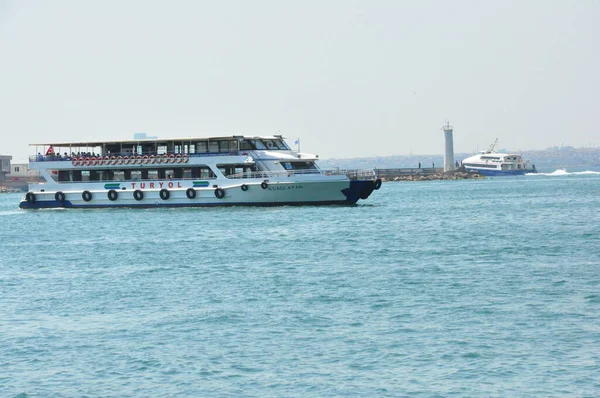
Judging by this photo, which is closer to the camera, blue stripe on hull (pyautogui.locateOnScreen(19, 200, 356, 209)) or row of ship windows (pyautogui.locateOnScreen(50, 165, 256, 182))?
blue stripe on hull (pyautogui.locateOnScreen(19, 200, 356, 209))

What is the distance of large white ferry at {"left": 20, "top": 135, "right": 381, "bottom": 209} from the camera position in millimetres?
68438

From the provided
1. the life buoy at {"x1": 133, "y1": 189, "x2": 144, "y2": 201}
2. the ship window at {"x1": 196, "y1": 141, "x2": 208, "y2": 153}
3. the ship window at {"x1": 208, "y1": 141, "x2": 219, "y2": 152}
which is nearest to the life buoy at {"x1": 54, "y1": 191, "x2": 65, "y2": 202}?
the life buoy at {"x1": 133, "y1": 189, "x2": 144, "y2": 201}

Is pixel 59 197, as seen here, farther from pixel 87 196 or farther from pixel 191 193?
pixel 191 193

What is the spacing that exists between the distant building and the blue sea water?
5176 inches

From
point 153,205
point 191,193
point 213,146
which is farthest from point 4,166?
point 191,193

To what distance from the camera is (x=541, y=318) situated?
81.8 ft

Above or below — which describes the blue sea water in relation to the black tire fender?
below

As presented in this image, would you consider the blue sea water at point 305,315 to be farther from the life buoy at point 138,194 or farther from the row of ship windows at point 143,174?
the life buoy at point 138,194

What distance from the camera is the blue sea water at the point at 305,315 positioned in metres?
19.9

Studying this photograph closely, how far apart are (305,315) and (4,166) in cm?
16520

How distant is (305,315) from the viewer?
1041 inches

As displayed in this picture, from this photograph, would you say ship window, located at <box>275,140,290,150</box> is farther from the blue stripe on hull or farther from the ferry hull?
the blue stripe on hull

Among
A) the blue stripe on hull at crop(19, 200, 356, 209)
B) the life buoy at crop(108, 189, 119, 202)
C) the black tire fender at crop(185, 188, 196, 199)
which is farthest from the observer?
the life buoy at crop(108, 189, 119, 202)

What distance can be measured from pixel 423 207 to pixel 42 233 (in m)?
32.8
